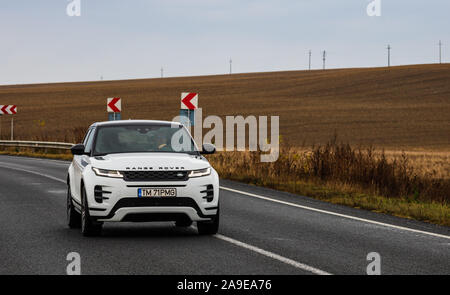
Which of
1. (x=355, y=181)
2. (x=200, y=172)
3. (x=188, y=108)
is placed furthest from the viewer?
(x=188, y=108)

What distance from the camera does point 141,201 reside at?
10.6 m

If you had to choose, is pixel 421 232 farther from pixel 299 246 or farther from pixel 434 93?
pixel 434 93

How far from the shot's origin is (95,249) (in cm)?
1014

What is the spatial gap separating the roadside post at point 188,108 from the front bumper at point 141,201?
53.6 feet

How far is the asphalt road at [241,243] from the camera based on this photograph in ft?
29.0

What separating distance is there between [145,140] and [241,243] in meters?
2.47

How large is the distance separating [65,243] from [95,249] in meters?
0.71

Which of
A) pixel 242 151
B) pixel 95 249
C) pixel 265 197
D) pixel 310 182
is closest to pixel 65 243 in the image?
pixel 95 249

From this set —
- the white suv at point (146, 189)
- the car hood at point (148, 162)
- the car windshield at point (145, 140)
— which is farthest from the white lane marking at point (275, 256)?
Answer: the car windshield at point (145, 140)

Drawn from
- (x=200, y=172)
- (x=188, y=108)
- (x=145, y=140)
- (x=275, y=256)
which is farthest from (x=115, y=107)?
(x=275, y=256)

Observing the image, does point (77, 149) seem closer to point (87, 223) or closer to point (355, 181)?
point (87, 223)

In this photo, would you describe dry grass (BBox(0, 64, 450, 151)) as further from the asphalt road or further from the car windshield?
the car windshield

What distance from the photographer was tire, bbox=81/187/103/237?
1100 centimetres

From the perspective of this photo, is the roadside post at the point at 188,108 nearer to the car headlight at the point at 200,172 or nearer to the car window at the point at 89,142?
the car window at the point at 89,142
